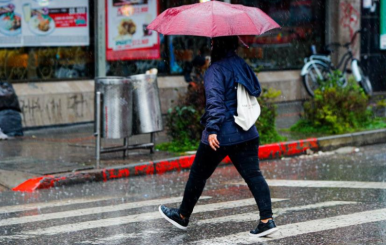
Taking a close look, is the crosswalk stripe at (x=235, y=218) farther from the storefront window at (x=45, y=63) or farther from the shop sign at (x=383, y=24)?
the shop sign at (x=383, y=24)

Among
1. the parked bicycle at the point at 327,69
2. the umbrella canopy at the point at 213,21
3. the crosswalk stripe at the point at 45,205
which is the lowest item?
the crosswalk stripe at the point at 45,205

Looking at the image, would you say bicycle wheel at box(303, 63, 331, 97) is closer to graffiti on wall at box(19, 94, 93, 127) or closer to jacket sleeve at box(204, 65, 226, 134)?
graffiti on wall at box(19, 94, 93, 127)

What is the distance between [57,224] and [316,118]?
24.4 feet

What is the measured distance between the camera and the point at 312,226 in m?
6.74

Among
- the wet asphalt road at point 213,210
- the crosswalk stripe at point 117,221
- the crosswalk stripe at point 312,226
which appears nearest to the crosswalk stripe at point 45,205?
the wet asphalt road at point 213,210

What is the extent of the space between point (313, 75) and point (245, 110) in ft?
44.3

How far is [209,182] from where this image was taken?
9695 mm

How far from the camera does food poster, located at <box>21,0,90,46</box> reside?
578 inches

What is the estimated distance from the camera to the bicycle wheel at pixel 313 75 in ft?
63.1

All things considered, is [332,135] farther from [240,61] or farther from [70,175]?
[240,61]

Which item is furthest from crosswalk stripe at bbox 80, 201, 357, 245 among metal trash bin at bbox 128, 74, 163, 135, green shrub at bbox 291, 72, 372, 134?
green shrub at bbox 291, 72, 372, 134

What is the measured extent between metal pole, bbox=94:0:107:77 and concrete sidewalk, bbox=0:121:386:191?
6.04 ft

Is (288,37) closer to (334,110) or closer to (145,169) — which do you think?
(334,110)

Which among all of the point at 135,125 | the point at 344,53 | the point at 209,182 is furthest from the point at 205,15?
the point at 344,53
